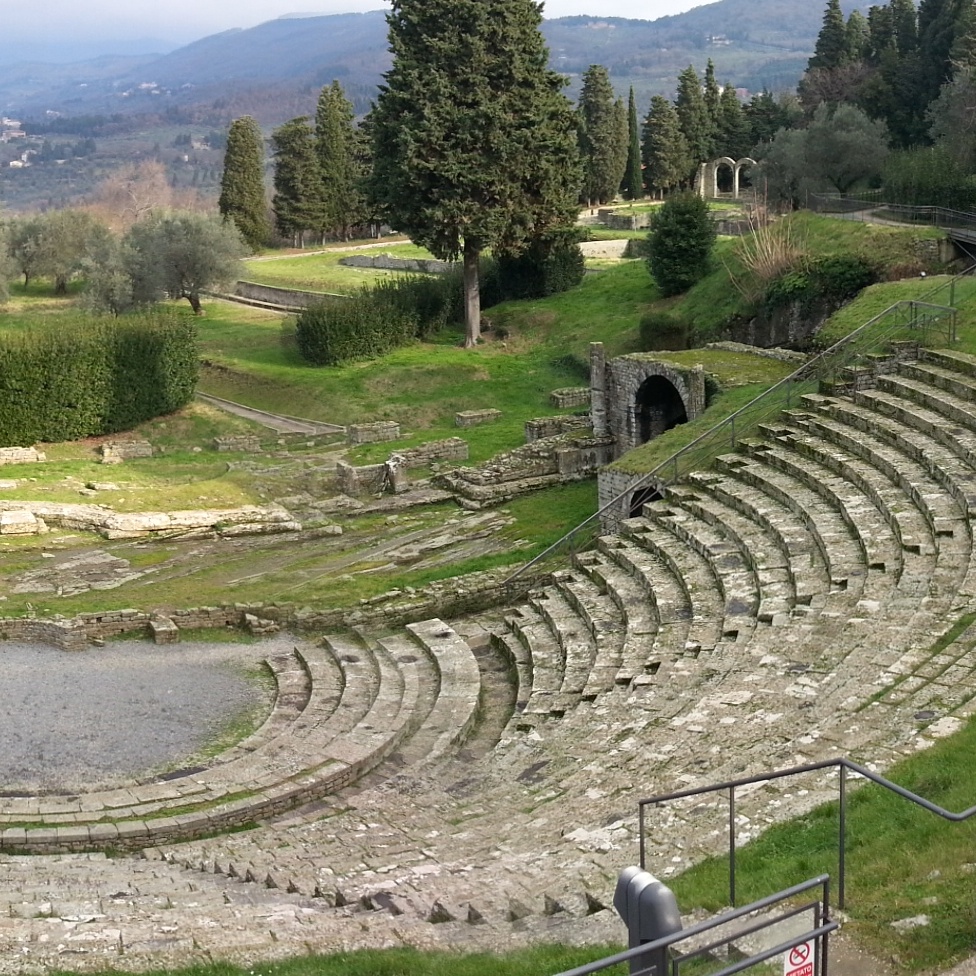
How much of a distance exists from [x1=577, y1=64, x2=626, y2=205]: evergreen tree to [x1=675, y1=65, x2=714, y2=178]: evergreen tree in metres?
5.47

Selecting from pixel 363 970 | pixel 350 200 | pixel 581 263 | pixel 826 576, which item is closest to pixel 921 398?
pixel 826 576

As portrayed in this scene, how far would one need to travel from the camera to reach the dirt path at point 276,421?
130 feet

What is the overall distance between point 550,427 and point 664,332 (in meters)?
7.86

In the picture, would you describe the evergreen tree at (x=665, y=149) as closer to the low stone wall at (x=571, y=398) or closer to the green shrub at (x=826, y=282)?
the green shrub at (x=826, y=282)

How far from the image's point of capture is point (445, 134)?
4331 centimetres

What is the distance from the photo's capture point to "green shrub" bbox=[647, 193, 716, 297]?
44562mm

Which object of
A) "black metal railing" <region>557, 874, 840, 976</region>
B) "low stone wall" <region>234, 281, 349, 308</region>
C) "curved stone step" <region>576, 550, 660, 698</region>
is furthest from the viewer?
"low stone wall" <region>234, 281, 349, 308</region>

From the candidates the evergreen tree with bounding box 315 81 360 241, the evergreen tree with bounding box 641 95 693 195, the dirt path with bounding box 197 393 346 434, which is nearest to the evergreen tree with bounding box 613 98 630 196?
the evergreen tree with bounding box 641 95 693 195

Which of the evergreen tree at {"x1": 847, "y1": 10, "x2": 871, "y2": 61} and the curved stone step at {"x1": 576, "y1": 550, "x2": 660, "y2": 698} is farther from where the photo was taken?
the evergreen tree at {"x1": 847, "y1": 10, "x2": 871, "y2": 61}

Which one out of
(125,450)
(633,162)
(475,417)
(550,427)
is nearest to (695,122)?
(633,162)

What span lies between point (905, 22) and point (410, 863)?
230 ft

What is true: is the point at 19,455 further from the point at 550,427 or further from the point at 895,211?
the point at 895,211

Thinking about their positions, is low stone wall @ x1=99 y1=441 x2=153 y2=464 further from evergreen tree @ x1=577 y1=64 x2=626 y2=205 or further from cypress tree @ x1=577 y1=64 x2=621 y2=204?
evergreen tree @ x1=577 y1=64 x2=626 y2=205

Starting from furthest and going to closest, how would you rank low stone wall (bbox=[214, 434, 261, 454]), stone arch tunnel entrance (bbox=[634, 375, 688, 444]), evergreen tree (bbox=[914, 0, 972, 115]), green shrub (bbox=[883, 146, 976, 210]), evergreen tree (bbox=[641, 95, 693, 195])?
evergreen tree (bbox=[641, 95, 693, 195]), evergreen tree (bbox=[914, 0, 972, 115]), green shrub (bbox=[883, 146, 976, 210]), low stone wall (bbox=[214, 434, 261, 454]), stone arch tunnel entrance (bbox=[634, 375, 688, 444])
